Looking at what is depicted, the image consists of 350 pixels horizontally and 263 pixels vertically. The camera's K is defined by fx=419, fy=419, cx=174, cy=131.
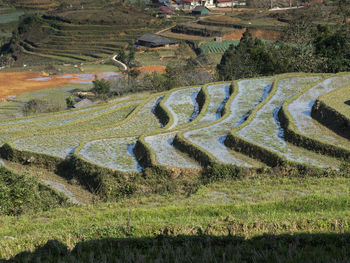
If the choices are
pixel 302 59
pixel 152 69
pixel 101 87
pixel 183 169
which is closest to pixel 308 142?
pixel 183 169

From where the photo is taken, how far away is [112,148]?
653 inches

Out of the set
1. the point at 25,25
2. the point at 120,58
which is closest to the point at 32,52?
the point at 25,25

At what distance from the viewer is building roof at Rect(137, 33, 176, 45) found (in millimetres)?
69475

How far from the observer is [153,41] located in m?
69.6

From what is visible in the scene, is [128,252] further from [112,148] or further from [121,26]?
[121,26]

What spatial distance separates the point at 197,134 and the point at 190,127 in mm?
1848

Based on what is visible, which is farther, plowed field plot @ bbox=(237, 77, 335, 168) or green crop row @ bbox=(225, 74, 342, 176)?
plowed field plot @ bbox=(237, 77, 335, 168)

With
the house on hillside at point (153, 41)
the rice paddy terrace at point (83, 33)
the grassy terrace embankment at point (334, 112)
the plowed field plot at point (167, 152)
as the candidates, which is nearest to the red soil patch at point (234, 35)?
the house on hillside at point (153, 41)

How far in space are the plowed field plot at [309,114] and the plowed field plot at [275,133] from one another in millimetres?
765

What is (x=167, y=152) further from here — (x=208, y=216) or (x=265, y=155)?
(x=208, y=216)

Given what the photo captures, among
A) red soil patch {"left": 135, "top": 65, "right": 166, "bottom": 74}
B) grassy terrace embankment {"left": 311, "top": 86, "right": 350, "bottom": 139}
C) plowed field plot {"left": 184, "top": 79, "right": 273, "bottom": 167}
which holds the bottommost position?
red soil patch {"left": 135, "top": 65, "right": 166, "bottom": 74}

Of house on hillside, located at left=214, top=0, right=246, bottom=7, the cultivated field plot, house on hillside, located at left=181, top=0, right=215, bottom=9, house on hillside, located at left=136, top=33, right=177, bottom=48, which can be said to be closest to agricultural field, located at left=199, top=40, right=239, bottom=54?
house on hillside, located at left=136, top=33, right=177, bottom=48

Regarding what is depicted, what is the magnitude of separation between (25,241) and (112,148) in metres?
9.87

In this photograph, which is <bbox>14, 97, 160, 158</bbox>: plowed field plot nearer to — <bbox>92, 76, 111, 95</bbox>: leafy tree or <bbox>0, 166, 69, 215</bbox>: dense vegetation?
<bbox>0, 166, 69, 215</bbox>: dense vegetation
